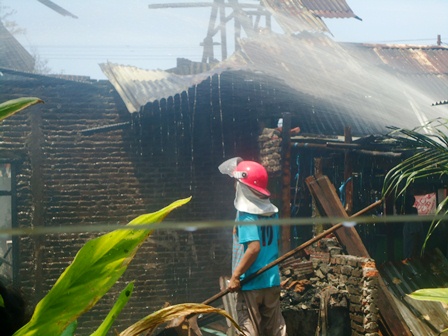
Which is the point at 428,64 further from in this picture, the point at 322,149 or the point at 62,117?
the point at 62,117

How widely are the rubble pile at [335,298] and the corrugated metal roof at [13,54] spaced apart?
1314cm

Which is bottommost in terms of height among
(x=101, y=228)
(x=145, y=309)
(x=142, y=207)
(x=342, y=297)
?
(x=145, y=309)

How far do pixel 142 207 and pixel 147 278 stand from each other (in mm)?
1056

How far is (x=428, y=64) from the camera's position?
1362 cm

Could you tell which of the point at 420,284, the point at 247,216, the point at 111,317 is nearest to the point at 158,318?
the point at 111,317

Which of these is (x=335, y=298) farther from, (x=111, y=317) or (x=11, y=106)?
(x=11, y=106)

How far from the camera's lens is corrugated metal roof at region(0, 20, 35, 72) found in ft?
59.2

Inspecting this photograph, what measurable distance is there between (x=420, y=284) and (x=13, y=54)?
51.8 ft

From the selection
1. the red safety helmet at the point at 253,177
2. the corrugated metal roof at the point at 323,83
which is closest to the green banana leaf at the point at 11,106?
the red safety helmet at the point at 253,177

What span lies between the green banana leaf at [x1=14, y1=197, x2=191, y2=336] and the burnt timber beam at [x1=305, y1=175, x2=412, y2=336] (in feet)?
17.5

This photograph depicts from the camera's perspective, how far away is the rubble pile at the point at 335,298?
5.99 m

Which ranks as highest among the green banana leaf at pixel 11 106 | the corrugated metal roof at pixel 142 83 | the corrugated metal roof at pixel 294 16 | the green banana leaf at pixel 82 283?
the corrugated metal roof at pixel 294 16

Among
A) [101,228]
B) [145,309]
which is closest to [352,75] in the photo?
[145,309]

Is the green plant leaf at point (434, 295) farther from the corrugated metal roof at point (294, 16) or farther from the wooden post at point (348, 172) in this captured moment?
the corrugated metal roof at point (294, 16)
